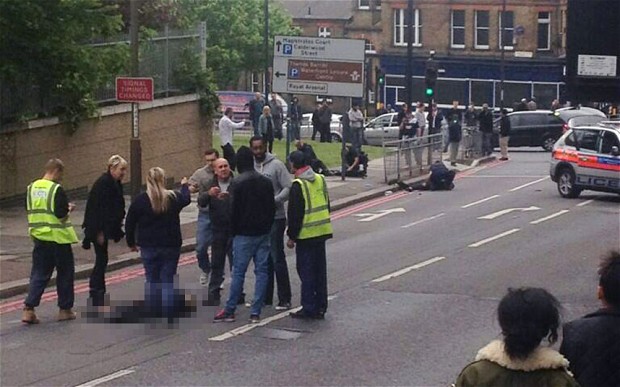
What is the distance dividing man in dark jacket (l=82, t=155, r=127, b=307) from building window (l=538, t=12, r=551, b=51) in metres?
59.0

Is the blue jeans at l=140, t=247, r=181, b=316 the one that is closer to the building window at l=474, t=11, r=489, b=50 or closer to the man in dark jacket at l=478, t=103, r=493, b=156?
the man in dark jacket at l=478, t=103, r=493, b=156

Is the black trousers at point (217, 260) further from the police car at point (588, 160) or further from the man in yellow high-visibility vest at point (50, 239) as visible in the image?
the police car at point (588, 160)

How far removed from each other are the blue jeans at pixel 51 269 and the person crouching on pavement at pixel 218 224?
1.63 meters

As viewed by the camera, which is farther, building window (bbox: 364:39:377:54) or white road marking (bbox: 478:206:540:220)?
building window (bbox: 364:39:377:54)

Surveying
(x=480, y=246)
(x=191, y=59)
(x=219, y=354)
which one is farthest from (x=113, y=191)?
(x=191, y=59)

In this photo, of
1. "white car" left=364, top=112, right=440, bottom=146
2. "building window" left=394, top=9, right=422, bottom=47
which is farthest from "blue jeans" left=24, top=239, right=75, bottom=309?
"building window" left=394, top=9, right=422, bottom=47

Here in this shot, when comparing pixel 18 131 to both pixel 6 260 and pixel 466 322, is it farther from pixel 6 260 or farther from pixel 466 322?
pixel 466 322

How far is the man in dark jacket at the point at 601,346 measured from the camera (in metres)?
6.35

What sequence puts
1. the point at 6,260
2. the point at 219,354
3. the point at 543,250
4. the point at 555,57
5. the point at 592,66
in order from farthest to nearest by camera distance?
the point at 555,57, the point at 543,250, the point at 6,260, the point at 219,354, the point at 592,66

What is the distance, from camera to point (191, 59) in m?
31.9

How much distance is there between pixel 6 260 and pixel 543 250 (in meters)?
8.21

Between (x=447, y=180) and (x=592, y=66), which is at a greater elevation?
(x=592, y=66)

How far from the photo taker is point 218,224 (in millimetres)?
15438

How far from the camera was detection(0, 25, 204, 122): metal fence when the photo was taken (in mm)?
25062
